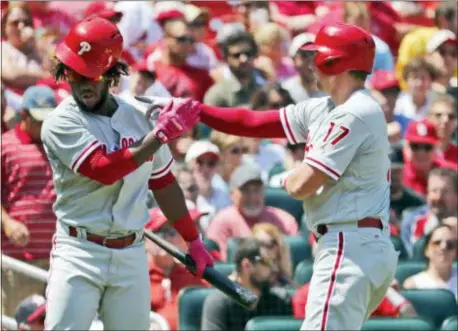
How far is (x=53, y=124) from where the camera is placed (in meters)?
6.11

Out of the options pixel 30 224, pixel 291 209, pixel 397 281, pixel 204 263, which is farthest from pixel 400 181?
pixel 204 263

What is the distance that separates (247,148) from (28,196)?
2626 millimetres

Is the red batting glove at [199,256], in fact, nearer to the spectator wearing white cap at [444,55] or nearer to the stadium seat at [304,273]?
the stadium seat at [304,273]

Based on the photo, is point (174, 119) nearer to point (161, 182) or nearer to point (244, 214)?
point (161, 182)

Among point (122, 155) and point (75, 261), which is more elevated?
point (122, 155)

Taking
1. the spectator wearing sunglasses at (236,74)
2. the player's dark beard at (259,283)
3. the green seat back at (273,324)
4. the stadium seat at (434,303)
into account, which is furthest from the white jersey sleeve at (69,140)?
the spectator wearing sunglasses at (236,74)

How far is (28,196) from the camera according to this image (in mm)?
8539

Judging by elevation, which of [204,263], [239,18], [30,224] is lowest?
[239,18]

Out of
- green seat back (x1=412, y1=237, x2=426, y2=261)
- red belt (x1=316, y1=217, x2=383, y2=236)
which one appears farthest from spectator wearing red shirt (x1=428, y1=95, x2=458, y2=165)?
red belt (x1=316, y1=217, x2=383, y2=236)

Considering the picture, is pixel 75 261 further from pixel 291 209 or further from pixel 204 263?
pixel 291 209

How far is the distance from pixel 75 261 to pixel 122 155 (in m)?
0.52

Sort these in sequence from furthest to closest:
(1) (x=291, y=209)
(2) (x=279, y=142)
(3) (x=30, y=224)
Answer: (2) (x=279, y=142) → (1) (x=291, y=209) → (3) (x=30, y=224)

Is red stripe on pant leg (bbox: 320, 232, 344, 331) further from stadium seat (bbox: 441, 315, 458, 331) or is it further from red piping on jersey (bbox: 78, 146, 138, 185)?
stadium seat (bbox: 441, 315, 458, 331)

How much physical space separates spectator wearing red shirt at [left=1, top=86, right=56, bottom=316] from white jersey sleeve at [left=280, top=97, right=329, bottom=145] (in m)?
2.56
